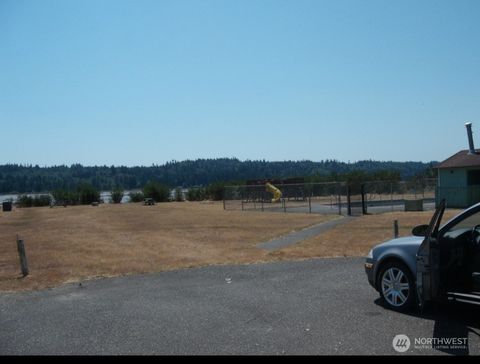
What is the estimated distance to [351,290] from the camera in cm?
886

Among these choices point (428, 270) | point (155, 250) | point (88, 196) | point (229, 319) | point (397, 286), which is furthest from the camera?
point (88, 196)

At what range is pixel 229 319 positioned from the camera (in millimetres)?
7242

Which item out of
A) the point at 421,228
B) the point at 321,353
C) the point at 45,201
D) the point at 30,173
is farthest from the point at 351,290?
the point at 30,173

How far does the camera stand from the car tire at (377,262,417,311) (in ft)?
23.8

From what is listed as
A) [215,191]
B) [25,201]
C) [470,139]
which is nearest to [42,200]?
[25,201]

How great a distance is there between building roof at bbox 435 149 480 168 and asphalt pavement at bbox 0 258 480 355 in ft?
76.3

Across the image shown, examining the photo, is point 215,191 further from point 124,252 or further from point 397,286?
point 397,286

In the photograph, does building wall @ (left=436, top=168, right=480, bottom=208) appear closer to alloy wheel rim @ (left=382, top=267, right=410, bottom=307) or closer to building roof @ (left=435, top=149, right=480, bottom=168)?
building roof @ (left=435, top=149, right=480, bottom=168)

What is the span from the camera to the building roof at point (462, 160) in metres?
30.9

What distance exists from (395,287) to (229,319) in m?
2.41

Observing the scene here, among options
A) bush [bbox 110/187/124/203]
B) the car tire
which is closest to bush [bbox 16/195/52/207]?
bush [bbox 110/187/124/203]

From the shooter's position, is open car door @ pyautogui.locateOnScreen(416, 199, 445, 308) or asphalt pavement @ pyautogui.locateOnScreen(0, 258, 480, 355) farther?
open car door @ pyautogui.locateOnScreen(416, 199, 445, 308)

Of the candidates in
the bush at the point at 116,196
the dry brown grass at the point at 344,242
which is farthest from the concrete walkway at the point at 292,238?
the bush at the point at 116,196

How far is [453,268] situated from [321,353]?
2166 millimetres
